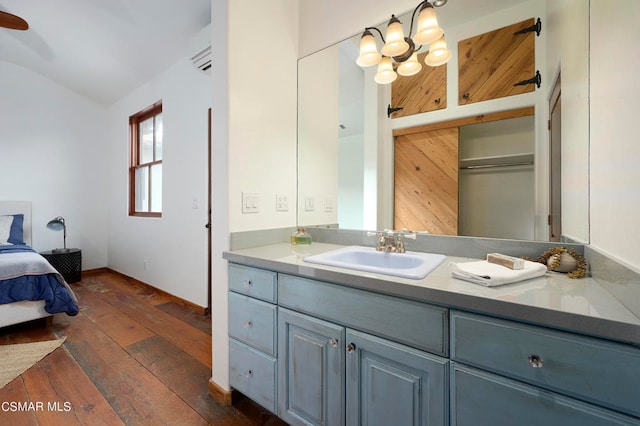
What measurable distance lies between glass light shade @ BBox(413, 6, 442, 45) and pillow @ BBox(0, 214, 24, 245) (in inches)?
178

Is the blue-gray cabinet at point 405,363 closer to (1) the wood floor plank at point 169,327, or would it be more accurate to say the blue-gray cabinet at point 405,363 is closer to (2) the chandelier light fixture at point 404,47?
(1) the wood floor plank at point 169,327

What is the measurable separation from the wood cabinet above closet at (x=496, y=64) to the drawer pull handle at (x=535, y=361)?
1110mm

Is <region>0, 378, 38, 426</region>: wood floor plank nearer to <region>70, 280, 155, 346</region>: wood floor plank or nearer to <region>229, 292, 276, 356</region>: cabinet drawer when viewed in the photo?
<region>70, 280, 155, 346</region>: wood floor plank

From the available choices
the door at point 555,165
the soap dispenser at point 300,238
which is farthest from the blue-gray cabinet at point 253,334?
the door at point 555,165

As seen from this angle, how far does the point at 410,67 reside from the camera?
1477 millimetres

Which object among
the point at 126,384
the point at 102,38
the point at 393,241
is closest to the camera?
the point at 393,241

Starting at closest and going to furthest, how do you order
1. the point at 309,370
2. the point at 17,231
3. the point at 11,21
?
the point at 309,370, the point at 11,21, the point at 17,231

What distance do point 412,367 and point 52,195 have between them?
518 centimetres

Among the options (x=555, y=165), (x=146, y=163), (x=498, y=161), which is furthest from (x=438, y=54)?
(x=146, y=163)

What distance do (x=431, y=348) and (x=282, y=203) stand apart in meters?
1.18

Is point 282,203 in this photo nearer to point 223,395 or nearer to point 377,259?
point 377,259

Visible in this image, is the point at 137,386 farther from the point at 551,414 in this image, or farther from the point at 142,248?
the point at 142,248

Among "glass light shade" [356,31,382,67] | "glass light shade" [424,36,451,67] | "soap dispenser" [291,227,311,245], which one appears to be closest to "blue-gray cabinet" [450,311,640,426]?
"soap dispenser" [291,227,311,245]

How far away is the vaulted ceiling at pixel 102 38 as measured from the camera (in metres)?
2.34
